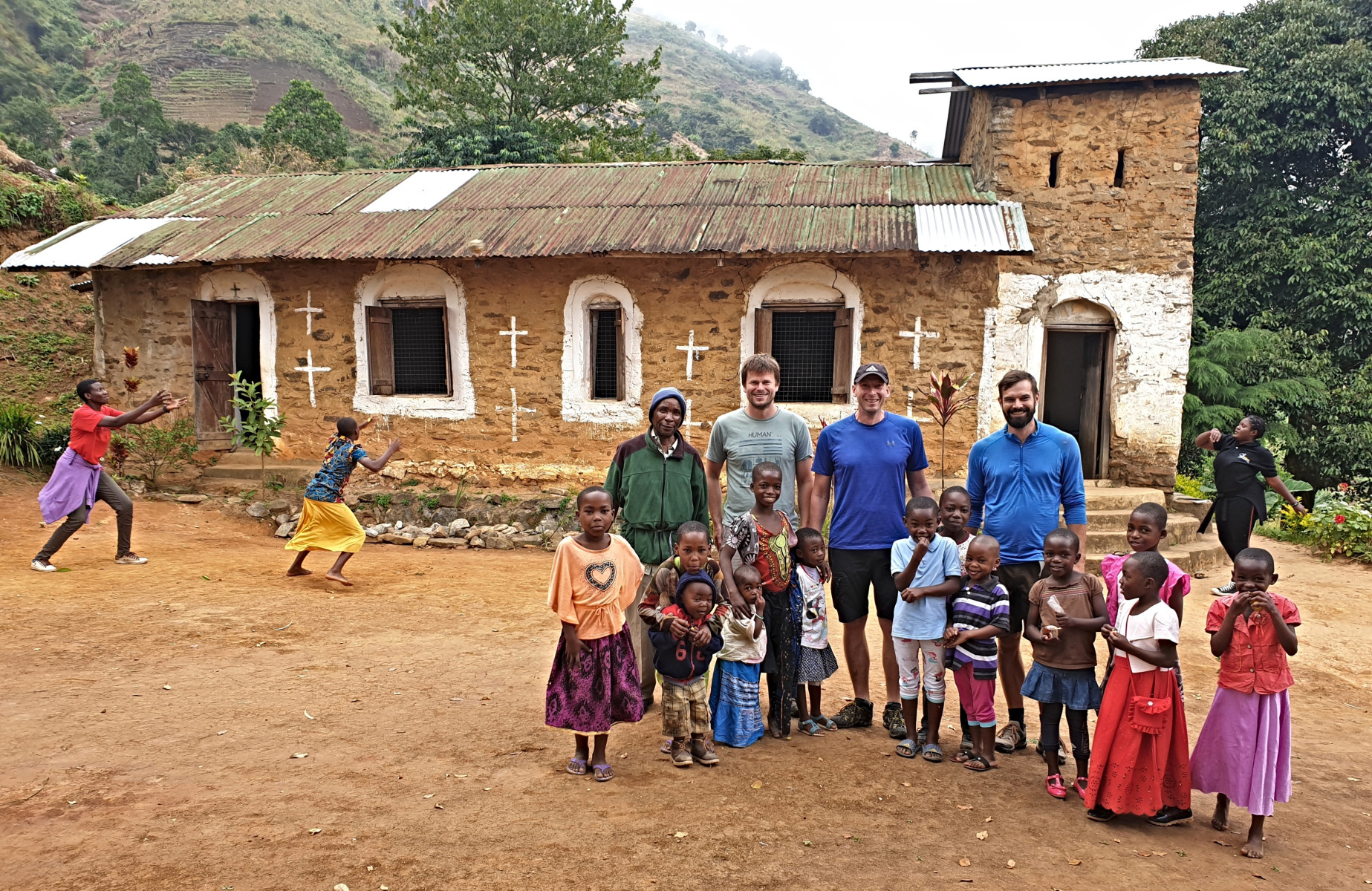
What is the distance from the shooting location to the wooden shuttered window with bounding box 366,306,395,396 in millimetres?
10438

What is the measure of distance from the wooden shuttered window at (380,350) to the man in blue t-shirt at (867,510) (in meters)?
7.54

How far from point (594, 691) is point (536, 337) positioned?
6957 mm

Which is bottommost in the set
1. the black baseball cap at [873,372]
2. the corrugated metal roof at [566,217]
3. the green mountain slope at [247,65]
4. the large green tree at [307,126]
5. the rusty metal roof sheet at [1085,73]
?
the black baseball cap at [873,372]

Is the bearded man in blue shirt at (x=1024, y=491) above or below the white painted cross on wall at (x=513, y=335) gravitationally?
below

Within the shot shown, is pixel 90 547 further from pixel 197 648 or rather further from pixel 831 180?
pixel 831 180

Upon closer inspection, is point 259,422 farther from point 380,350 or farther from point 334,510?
point 334,510

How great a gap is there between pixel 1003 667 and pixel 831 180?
784 centimetres

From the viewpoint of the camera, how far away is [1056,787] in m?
3.65

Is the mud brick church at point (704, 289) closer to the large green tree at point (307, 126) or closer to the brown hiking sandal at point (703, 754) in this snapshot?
the brown hiking sandal at point (703, 754)

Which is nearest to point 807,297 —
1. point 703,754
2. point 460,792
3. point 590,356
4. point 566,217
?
point 590,356

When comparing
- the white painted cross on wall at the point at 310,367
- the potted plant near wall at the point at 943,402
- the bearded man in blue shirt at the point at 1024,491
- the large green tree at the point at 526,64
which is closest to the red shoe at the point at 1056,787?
the bearded man in blue shirt at the point at 1024,491

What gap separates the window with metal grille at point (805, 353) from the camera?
997 centimetres

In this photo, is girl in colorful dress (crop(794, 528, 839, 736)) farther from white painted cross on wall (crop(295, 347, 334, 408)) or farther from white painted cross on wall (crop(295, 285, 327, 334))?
white painted cross on wall (crop(295, 285, 327, 334))

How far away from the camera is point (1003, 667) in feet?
13.9
